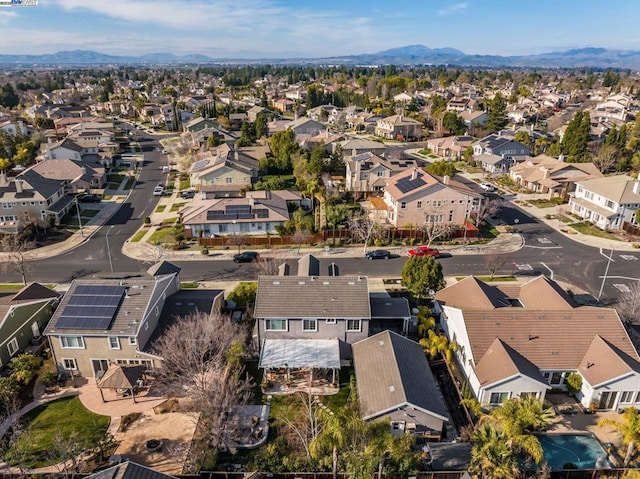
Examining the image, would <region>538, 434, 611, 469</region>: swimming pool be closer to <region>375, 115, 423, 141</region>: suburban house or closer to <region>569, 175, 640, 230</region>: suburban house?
<region>569, 175, 640, 230</region>: suburban house

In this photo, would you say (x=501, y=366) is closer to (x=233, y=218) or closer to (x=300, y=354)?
(x=300, y=354)

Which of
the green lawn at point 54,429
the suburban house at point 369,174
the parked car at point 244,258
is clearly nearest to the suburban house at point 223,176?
the suburban house at point 369,174

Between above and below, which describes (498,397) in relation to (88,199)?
above

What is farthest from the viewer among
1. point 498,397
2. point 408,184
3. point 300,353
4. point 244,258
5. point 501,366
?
point 408,184

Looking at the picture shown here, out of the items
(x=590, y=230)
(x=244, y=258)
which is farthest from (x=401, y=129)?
(x=244, y=258)

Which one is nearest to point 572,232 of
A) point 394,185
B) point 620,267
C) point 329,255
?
point 620,267

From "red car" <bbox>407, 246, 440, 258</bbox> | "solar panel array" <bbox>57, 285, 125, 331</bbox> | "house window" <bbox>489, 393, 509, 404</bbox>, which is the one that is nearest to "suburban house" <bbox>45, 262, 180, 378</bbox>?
"solar panel array" <bbox>57, 285, 125, 331</bbox>

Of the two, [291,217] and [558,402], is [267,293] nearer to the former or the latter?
[558,402]
